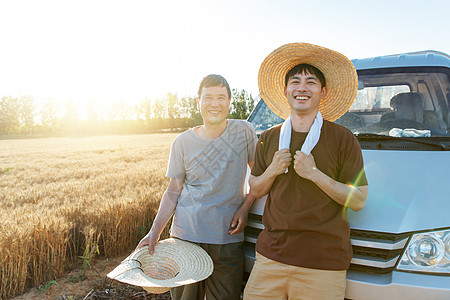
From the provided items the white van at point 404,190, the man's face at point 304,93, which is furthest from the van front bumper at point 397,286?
the man's face at point 304,93

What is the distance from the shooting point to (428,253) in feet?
6.54

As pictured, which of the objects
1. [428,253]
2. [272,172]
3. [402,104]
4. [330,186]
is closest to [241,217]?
[272,172]

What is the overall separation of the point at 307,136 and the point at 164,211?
1.39 m

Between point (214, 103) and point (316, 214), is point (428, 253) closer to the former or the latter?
point (316, 214)

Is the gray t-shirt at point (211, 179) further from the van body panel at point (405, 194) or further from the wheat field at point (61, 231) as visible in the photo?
the wheat field at point (61, 231)

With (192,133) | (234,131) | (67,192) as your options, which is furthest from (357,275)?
Answer: (67,192)

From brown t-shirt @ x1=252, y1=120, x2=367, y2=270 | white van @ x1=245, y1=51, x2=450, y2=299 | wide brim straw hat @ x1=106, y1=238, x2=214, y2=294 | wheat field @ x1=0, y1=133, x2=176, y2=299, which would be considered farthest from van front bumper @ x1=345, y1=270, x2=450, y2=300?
wheat field @ x1=0, y1=133, x2=176, y2=299

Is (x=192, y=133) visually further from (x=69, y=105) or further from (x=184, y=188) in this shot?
(x=69, y=105)

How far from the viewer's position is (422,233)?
2.01m

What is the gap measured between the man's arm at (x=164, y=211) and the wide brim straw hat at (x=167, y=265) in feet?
0.21

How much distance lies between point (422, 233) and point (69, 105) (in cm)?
9990

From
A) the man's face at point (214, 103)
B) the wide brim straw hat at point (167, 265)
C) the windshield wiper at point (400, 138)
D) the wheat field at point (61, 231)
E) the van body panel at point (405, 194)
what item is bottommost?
the wheat field at point (61, 231)

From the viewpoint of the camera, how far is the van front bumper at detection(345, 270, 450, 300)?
190 centimetres

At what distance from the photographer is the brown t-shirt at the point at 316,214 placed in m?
2.03
